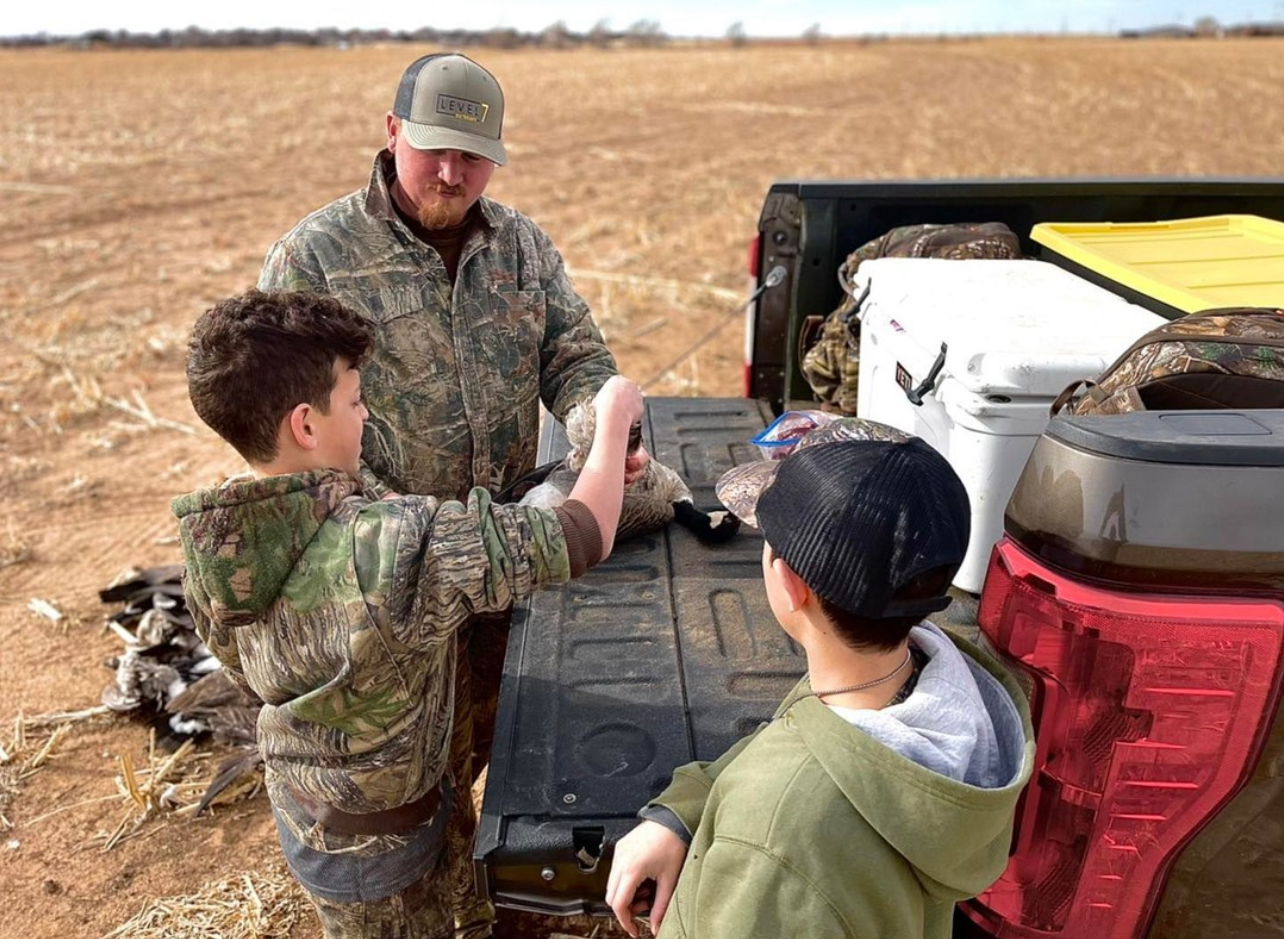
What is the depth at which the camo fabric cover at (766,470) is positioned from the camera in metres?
1.62

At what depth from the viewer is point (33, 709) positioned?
4.28 meters

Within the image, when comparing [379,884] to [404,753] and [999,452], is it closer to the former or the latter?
[404,753]

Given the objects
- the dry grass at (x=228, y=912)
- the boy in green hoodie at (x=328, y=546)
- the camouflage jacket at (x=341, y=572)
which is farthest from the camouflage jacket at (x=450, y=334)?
the dry grass at (x=228, y=912)

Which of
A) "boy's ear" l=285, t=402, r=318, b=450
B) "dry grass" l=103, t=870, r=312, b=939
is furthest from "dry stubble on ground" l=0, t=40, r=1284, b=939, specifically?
"boy's ear" l=285, t=402, r=318, b=450

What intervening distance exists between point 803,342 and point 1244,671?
2701 mm

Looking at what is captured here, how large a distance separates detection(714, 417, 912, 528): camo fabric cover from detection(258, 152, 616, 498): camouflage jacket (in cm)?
119

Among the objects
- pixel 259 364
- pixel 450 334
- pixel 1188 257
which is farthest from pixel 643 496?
pixel 1188 257

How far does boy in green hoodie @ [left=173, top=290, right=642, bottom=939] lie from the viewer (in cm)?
191

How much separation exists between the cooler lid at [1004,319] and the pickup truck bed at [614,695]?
0.52 metres

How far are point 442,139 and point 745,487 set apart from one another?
4.67 feet

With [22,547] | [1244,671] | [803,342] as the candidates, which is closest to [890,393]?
[803,342]

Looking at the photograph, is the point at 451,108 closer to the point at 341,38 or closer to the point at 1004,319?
the point at 1004,319

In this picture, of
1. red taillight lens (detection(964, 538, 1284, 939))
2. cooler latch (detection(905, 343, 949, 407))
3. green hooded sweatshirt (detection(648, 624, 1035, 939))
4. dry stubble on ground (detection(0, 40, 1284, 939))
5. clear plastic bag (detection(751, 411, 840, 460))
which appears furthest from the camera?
dry stubble on ground (detection(0, 40, 1284, 939))

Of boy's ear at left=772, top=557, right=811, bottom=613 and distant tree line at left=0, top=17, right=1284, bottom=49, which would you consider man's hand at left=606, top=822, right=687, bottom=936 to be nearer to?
boy's ear at left=772, top=557, right=811, bottom=613
